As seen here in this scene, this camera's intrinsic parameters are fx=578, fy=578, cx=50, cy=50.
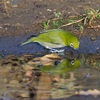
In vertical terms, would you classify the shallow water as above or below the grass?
below

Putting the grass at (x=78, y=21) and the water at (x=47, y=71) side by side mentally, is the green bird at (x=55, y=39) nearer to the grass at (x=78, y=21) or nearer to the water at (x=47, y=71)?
the water at (x=47, y=71)

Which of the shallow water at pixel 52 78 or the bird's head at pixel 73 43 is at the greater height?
the bird's head at pixel 73 43

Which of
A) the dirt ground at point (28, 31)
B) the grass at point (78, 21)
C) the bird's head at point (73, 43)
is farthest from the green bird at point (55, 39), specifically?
the grass at point (78, 21)

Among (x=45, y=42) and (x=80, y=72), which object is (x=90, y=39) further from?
(x=80, y=72)

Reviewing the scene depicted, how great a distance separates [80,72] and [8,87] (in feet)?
3.53

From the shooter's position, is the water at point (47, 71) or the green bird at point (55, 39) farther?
the green bird at point (55, 39)

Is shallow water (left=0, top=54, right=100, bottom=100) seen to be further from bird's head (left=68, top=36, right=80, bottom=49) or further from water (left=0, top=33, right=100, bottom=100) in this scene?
bird's head (left=68, top=36, right=80, bottom=49)

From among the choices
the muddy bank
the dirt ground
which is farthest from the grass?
the muddy bank

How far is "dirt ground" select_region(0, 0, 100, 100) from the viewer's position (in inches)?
275

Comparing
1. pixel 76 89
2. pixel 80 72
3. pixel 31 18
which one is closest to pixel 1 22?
pixel 31 18

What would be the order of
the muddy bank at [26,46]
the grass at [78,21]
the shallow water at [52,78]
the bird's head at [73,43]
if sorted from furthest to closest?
the grass at [78,21] → the muddy bank at [26,46] → the bird's head at [73,43] → the shallow water at [52,78]

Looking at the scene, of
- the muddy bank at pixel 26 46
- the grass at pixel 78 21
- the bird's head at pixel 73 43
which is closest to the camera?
the bird's head at pixel 73 43

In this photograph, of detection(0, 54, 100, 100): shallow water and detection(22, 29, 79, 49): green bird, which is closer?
detection(0, 54, 100, 100): shallow water

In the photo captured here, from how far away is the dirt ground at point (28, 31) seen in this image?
6996 millimetres
